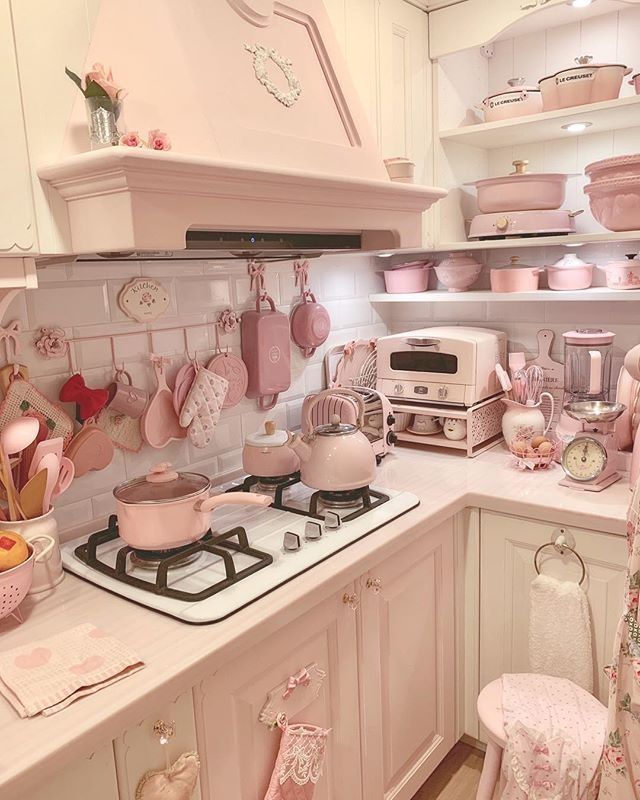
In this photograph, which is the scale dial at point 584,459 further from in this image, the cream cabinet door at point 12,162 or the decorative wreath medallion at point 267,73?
the cream cabinet door at point 12,162

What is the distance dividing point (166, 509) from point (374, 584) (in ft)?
1.75

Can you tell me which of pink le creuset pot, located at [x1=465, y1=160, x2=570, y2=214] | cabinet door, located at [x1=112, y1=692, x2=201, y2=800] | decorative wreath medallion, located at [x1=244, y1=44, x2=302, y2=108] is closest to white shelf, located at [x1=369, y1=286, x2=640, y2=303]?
pink le creuset pot, located at [x1=465, y1=160, x2=570, y2=214]

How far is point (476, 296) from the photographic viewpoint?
90.4 inches

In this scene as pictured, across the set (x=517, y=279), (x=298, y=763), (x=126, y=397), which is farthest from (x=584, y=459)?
(x=126, y=397)

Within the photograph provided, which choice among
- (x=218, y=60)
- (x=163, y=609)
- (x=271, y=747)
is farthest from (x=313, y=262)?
(x=271, y=747)

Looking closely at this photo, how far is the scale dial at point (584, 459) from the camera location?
1944 mm

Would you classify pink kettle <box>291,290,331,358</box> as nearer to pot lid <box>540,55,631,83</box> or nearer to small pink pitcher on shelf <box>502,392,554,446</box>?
small pink pitcher on shelf <box>502,392,554,446</box>

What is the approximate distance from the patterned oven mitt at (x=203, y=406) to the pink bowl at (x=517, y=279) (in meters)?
0.97

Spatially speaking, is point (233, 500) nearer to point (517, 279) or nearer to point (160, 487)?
point (160, 487)

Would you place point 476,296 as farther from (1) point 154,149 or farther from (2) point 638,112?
(1) point 154,149

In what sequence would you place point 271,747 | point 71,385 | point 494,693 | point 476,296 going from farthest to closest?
point 476,296 → point 494,693 → point 71,385 → point 271,747

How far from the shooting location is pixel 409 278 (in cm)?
250

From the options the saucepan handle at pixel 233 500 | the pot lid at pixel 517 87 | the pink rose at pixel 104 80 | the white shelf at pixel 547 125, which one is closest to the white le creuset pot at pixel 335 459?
the saucepan handle at pixel 233 500

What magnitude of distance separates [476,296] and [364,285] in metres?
0.46
